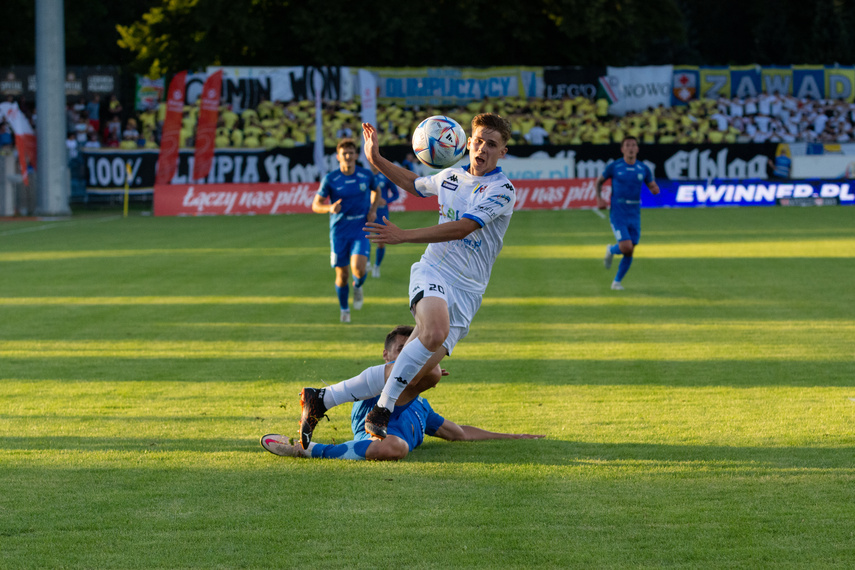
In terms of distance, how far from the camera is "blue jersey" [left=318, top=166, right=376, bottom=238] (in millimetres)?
12578

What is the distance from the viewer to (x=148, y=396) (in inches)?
325

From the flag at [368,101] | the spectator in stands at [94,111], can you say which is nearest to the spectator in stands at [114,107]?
the spectator in stands at [94,111]

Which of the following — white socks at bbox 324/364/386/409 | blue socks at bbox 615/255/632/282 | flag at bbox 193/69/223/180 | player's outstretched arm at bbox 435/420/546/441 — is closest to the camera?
white socks at bbox 324/364/386/409

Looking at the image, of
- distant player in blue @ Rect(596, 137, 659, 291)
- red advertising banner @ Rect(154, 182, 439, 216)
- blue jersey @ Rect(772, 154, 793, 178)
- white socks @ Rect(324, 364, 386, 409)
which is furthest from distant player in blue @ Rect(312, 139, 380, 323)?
blue jersey @ Rect(772, 154, 793, 178)

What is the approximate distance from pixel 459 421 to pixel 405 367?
1.43 m

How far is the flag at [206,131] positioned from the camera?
4019 centimetres

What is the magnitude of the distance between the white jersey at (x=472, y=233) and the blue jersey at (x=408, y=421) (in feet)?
2.75

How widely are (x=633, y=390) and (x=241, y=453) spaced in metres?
3.50

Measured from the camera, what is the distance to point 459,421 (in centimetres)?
741

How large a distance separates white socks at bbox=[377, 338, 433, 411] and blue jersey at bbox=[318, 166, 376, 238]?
21.2 ft

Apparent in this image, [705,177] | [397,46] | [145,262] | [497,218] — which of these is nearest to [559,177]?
[705,177]

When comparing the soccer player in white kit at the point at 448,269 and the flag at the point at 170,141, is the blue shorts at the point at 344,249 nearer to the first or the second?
the soccer player in white kit at the point at 448,269

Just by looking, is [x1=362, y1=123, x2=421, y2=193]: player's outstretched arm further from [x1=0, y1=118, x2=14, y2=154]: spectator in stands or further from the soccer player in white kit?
[x1=0, y1=118, x2=14, y2=154]: spectator in stands

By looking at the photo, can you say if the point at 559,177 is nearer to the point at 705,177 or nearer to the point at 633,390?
the point at 705,177
